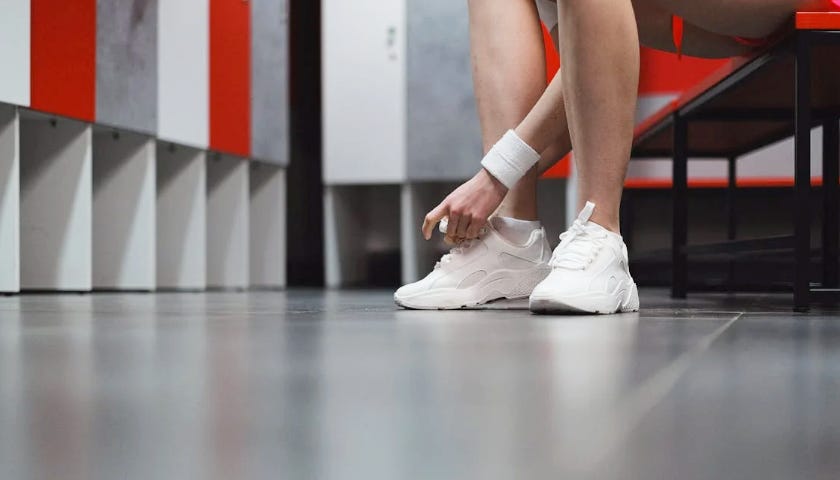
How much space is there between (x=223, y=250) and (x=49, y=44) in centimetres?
126

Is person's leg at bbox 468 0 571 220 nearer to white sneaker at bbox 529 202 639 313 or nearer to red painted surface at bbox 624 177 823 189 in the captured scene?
white sneaker at bbox 529 202 639 313

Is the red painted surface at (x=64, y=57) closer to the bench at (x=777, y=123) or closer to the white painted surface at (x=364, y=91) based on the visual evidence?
the white painted surface at (x=364, y=91)

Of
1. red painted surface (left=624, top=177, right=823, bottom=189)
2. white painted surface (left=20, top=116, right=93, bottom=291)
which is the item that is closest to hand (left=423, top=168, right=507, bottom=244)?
white painted surface (left=20, top=116, right=93, bottom=291)

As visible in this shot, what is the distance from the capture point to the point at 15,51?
2549 millimetres

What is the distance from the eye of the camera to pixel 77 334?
862mm

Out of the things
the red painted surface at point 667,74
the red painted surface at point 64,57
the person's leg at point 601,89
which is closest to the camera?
the person's leg at point 601,89

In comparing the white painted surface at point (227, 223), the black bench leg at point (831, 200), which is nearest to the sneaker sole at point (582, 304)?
the black bench leg at point (831, 200)

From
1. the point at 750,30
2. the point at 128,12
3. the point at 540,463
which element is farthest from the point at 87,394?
the point at 128,12

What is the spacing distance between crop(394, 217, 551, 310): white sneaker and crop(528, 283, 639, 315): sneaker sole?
179mm

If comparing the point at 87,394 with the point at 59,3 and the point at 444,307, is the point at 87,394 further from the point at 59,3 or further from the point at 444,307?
the point at 59,3

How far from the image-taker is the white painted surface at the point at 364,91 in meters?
3.94

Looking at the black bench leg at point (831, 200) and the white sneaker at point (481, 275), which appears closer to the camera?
the white sneaker at point (481, 275)

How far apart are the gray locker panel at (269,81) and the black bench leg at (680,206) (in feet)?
6.42

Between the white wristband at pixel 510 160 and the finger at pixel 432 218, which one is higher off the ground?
the white wristband at pixel 510 160
